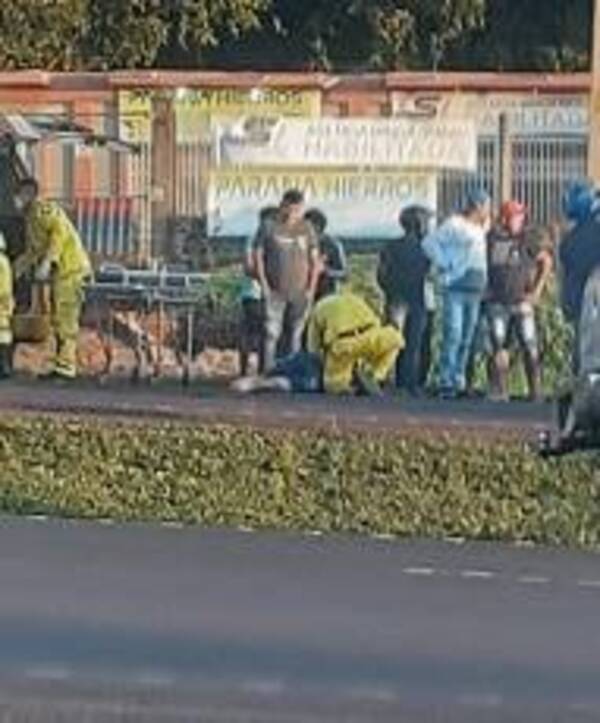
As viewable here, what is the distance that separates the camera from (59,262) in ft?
65.0

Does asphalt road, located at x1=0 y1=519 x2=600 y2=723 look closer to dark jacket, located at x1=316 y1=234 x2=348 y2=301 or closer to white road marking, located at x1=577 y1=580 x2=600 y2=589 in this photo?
white road marking, located at x1=577 y1=580 x2=600 y2=589

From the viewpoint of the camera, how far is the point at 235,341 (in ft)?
64.7

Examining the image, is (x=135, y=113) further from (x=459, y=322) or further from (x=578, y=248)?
(x=578, y=248)

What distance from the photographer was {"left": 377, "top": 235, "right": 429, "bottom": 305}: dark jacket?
63.4ft

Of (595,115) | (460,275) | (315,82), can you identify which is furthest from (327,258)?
(595,115)

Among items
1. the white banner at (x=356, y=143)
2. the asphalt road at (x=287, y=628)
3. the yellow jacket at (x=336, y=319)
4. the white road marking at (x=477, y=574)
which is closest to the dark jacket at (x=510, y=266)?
the white banner at (x=356, y=143)

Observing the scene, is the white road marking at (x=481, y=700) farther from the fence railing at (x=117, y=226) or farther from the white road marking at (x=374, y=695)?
the fence railing at (x=117, y=226)

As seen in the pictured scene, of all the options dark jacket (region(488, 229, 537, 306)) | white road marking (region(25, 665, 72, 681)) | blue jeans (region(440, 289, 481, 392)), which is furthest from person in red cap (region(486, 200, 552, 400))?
white road marking (region(25, 665, 72, 681))

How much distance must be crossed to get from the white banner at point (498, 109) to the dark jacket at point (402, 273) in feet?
2.83

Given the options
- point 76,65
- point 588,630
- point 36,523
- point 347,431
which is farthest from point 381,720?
point 76,65

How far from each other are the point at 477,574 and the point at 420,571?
0.24 metres

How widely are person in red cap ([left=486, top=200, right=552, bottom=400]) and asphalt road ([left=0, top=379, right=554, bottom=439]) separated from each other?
0.29m

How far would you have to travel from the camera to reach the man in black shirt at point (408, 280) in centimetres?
1933

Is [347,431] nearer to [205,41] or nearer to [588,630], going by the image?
[588,630]
